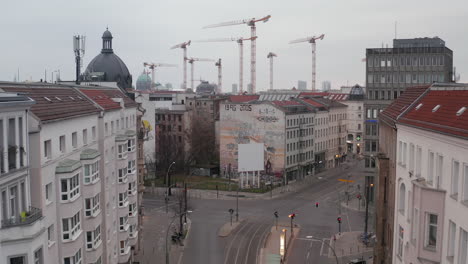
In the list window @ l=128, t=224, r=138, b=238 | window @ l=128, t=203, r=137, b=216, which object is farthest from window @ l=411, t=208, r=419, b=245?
window @ l=128, t=224, r=138, b=238

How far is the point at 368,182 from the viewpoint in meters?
76.2

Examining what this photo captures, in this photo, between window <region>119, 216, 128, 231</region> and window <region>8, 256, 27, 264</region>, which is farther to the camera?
window <region>119, 216, 128, 231</region>

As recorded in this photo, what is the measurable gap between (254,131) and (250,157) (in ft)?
56.9

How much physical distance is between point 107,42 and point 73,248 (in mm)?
53529

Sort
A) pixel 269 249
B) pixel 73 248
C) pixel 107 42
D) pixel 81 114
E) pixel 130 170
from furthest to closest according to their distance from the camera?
pixel 107 42, pixel 269 249, pixel 130 170, pixel 81 114, pixel 73 248

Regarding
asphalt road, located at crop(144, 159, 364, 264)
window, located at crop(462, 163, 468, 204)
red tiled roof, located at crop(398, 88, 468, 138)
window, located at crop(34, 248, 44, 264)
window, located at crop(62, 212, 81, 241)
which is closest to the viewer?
window, located at crop(462, 163, 468, 204)

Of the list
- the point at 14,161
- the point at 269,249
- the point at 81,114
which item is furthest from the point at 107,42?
the point at 14,161

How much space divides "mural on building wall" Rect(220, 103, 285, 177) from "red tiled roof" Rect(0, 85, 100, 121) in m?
57.9

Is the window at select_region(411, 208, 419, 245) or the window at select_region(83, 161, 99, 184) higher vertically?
the window at select_region(83, 161, 99, 184)

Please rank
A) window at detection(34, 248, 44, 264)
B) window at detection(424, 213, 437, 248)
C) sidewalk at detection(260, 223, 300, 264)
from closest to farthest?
window at detection(424, 213, 437, 248) → window at detection(34, 248, 44, 264) → sidewalk at detection(260, 223, 300, 264)

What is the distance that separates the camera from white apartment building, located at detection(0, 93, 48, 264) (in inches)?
803

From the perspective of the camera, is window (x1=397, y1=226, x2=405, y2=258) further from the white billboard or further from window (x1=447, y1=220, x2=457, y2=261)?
the white billboard

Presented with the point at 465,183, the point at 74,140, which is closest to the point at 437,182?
the point at 465,183

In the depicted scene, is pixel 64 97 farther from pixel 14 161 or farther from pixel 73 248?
pixel 14 161
